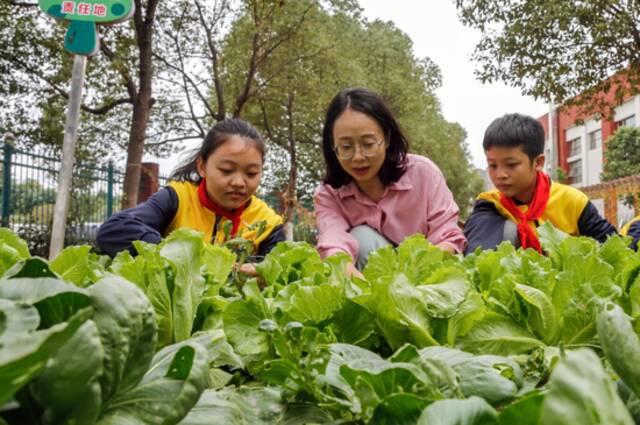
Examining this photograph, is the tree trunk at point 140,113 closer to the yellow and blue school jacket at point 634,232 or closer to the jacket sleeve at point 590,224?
the jacket sleeve at point 590,224

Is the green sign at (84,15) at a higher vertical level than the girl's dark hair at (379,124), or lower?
higher

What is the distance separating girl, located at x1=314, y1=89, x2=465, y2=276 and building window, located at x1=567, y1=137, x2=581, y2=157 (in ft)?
132

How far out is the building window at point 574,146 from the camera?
1582 inches

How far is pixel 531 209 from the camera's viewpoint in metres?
3.54

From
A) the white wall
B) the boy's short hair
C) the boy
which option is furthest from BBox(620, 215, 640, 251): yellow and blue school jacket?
the white wall

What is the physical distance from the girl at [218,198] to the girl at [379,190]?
38 centimetres

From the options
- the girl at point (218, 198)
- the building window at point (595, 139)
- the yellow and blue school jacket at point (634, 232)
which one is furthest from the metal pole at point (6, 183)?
the building window at point (595, 139)

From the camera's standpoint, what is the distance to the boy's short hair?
150 inches

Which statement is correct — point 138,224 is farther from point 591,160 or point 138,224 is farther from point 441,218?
point 591,160

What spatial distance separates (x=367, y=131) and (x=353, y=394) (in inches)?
107

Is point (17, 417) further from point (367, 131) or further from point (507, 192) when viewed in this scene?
point (507, 192)

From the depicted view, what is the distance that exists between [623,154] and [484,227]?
31.2 meters

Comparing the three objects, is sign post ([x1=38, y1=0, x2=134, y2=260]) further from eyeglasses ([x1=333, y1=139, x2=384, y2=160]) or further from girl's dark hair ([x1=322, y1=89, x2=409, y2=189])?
eyeglasses ([x1=333, y1=139, x2=384, y2=160])

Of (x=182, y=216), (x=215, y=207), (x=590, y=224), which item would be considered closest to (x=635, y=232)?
(x=590, y=224)
